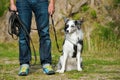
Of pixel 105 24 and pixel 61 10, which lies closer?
pixel 105 24

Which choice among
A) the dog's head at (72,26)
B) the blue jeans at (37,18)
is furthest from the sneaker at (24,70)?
the dog's head at (72,26)

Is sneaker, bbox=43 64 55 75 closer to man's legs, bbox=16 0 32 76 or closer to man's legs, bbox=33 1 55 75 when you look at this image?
man's legs, bbox=33 1 55 75

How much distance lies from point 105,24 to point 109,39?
206 cm

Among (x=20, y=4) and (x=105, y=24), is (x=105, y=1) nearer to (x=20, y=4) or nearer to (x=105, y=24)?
(x=105, y=24)

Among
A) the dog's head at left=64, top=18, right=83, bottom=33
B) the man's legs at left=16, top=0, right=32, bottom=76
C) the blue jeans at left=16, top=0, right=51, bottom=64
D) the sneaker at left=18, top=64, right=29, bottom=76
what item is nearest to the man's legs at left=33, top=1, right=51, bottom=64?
the blue jeans at left=16, top=0, right=51, bottom=64

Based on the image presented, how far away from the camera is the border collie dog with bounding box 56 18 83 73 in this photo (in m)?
7.90

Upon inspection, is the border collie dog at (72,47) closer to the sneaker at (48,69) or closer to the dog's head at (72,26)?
the dog's head at (72,26)

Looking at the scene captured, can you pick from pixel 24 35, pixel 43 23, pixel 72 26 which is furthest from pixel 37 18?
pixel 72 26

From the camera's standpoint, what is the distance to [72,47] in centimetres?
789

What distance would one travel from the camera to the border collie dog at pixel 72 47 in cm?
790

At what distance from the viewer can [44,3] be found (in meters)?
7.53

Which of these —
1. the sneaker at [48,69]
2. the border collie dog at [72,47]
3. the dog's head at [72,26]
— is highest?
the dog's head at [72,26]

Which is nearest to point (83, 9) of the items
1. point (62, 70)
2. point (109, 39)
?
point (109, 39)

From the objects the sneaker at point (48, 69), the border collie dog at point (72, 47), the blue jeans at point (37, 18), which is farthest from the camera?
the border collie dog at point (72, 47)
